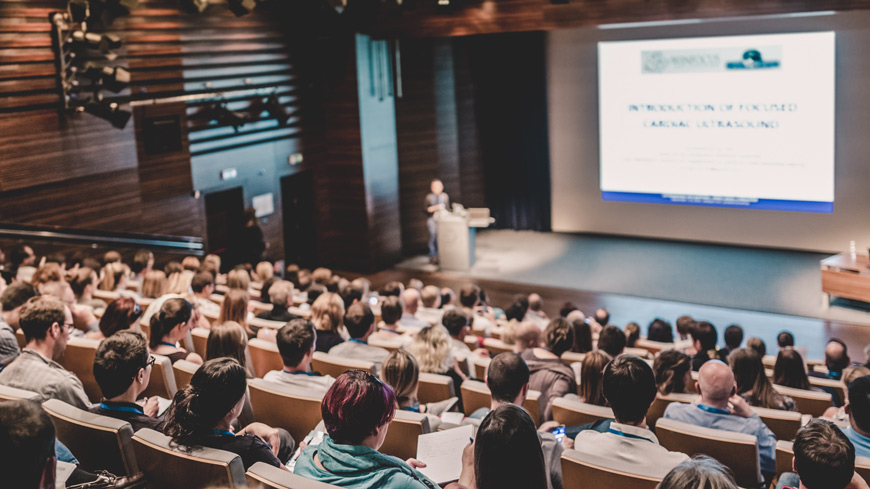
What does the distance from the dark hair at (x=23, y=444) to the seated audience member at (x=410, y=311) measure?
4523mm

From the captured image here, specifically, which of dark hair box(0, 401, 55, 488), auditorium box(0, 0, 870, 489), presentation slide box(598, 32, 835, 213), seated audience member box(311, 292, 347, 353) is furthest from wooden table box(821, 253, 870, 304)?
dark hair box(0, 401, 55, 488)

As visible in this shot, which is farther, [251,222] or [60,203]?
[251,222]

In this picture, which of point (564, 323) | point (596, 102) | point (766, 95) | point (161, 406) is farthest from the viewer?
point (596, 102)

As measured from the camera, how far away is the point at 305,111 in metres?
12.3

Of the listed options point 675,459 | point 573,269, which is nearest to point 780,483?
point 675,459

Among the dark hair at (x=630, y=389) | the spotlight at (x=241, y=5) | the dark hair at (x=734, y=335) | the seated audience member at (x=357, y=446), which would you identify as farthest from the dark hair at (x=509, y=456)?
the spotlight at (x=241, y=5)

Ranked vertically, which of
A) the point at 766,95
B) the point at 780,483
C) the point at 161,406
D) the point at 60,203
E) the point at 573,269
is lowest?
the point at 573,269

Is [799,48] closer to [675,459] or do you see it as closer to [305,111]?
[305,111]

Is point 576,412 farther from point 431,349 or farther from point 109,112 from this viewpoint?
point 109,112

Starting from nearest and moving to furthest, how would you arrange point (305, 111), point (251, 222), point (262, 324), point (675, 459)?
point (675, 459), point (262, 324), point (251, 222), point (305, 111)

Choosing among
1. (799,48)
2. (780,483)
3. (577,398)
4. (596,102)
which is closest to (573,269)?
(596,102)

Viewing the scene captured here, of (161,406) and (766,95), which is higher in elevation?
(766,95)

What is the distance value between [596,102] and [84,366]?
33.8 ft

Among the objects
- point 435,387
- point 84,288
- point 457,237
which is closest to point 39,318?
point 435,387
